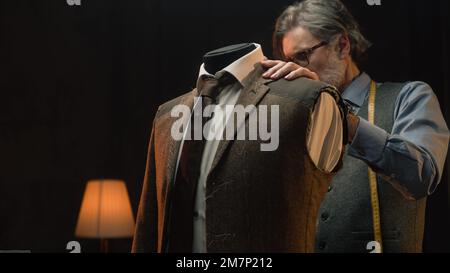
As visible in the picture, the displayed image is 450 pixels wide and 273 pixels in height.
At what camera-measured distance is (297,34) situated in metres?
1.93

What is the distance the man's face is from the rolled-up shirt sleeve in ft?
0.62

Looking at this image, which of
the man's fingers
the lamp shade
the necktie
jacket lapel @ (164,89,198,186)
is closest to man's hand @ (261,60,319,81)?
the man's fingers

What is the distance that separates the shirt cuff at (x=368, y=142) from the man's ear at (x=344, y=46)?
250 millimetres

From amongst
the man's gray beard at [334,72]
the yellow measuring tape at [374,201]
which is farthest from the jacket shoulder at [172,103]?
the yellow measuring tape at [374,201]

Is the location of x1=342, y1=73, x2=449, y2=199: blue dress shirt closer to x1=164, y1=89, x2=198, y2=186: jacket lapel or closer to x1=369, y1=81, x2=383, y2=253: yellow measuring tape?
x1=369, y1=81, x2=383, y2=253: yellow measuring tape

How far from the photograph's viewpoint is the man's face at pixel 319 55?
190 centimetres

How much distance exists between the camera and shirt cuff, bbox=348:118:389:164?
177 cm

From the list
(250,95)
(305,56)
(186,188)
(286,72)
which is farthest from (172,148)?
(305,56)

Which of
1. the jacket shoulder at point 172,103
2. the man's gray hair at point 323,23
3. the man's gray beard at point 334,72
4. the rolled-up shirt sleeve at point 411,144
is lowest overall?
the rolled-up shirt sleeve at point 411,144

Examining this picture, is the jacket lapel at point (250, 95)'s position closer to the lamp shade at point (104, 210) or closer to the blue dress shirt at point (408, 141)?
the blue dress shirt at point (408, 141)

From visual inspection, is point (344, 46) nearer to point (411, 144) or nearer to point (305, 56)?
point (305, 56)

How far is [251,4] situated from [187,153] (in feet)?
2.08

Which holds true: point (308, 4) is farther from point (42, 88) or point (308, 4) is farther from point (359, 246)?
point (42, 88)
